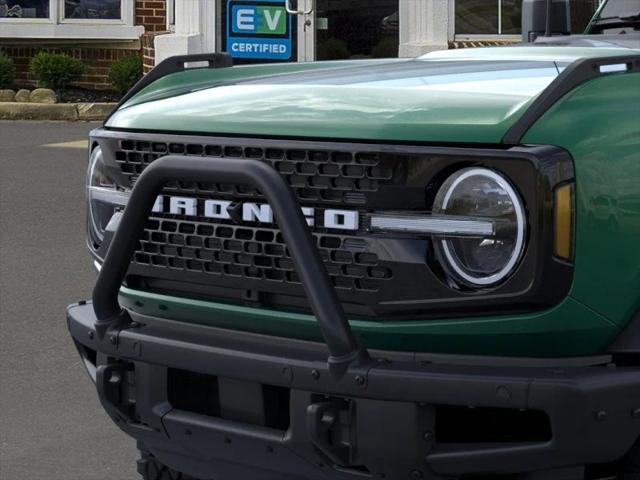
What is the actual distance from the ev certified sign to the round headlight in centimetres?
1495

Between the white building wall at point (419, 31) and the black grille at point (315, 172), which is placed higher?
the white building wall at point (419, 31)

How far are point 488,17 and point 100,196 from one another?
45.0ft

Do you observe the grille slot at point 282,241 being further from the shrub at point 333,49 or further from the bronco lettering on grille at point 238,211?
the shrub at point 333,49

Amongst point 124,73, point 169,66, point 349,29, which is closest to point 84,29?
point 124,73

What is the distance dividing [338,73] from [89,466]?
6.15 feet

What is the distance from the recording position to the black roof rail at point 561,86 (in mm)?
3088

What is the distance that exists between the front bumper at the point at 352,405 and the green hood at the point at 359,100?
51 cm

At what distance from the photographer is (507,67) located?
3.76m

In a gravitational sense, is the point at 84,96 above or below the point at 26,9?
below

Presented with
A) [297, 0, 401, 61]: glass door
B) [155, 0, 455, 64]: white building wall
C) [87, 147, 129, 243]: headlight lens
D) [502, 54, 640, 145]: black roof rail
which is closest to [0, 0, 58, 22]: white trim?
[155, 0, 455, 64]: white building wall

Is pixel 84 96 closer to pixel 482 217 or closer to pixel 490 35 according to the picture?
pixel 490 35

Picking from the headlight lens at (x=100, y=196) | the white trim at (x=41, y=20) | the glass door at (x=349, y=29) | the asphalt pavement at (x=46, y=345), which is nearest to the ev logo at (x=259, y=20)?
the glass door at (x=349, y=29)

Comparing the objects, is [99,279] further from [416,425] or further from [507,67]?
[507,67]

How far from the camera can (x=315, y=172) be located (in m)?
3.31
